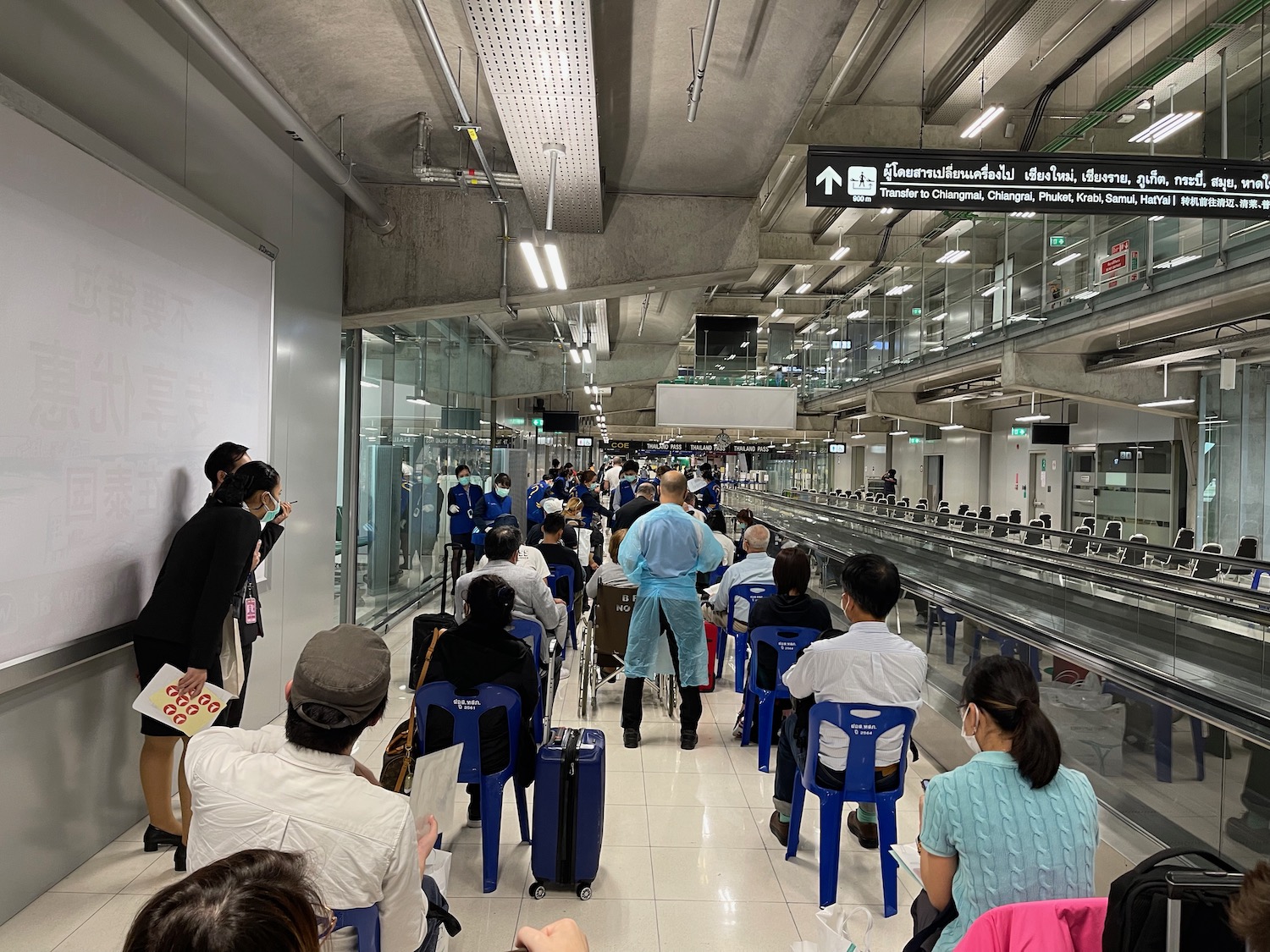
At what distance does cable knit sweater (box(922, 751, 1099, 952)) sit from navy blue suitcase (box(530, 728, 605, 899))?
5.62 ft

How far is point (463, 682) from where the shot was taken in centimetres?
340

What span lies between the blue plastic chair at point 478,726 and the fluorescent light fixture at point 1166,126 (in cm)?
970

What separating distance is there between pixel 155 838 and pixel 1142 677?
15.0 ft

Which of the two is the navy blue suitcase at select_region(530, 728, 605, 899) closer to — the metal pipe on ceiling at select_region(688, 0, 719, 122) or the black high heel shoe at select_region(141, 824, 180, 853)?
the black high heel shoe at select_region(141, 824, 180, 853)

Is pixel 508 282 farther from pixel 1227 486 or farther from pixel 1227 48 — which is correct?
pixel 1227 486

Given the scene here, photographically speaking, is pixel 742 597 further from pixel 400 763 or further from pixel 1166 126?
pixel 1166 126

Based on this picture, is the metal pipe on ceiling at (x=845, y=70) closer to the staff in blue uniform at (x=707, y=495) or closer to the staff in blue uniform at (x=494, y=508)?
the staff in blue uniform at (x=707, y=495)

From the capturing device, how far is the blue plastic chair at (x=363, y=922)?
5.44 feet

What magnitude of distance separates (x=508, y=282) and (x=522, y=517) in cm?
782

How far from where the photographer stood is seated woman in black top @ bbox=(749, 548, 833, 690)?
4.79 meters

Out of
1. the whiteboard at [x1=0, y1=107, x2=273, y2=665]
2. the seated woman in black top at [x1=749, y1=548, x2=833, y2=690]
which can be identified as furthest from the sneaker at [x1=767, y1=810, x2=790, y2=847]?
the whiteboard at [x1=0, y1=107, x2=273, y2=665]

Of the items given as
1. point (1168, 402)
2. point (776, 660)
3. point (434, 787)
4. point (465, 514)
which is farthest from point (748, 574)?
point (1168, 402)

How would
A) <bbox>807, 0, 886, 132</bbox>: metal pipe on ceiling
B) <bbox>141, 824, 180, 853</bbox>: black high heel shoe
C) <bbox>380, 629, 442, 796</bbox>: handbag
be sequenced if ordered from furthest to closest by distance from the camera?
<bbox>807, 0, 886, 132</bbox>: metal pipe on ceiling → <bbox>141, 824, 180, 853</bbox>: black high heel shoe → <bbox>380, 629, 442, 796</bbox>: handbag

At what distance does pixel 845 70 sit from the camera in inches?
375
